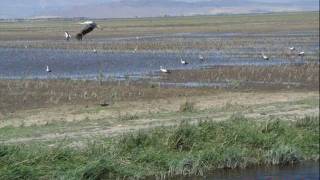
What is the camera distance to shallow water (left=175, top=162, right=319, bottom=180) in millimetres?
15039

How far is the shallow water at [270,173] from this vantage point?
592 inches

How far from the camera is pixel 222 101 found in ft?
85.3

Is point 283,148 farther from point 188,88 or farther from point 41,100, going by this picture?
point 188,88

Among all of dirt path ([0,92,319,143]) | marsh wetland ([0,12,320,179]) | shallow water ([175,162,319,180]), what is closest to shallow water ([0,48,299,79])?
marsh wetland ([0,12,320,179])

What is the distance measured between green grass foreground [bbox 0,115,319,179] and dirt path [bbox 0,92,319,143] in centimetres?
167

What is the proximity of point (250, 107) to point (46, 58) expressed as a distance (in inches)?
914

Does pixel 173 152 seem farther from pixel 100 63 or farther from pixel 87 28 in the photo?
pixel 100 63

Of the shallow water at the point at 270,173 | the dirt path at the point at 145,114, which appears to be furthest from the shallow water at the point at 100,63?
the shallow water at the point at 270,173

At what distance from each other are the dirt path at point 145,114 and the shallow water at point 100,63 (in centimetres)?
884

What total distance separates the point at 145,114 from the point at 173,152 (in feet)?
21.8

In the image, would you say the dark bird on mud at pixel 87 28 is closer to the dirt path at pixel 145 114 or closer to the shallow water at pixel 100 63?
the dirt path at pixel 145 114

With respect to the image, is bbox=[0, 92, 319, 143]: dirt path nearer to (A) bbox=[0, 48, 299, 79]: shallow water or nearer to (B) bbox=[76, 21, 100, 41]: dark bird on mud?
(A) bbox=[0, 48, 299, 79]: shallow water

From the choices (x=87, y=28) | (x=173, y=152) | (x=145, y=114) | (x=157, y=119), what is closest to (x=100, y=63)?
(x=145, y=114)

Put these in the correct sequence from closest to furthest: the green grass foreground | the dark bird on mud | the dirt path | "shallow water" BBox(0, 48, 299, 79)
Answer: the dark bird on mud
the green grass foreground
the dirt path
"shallow water" BBox(0, 48, 299, 79)
